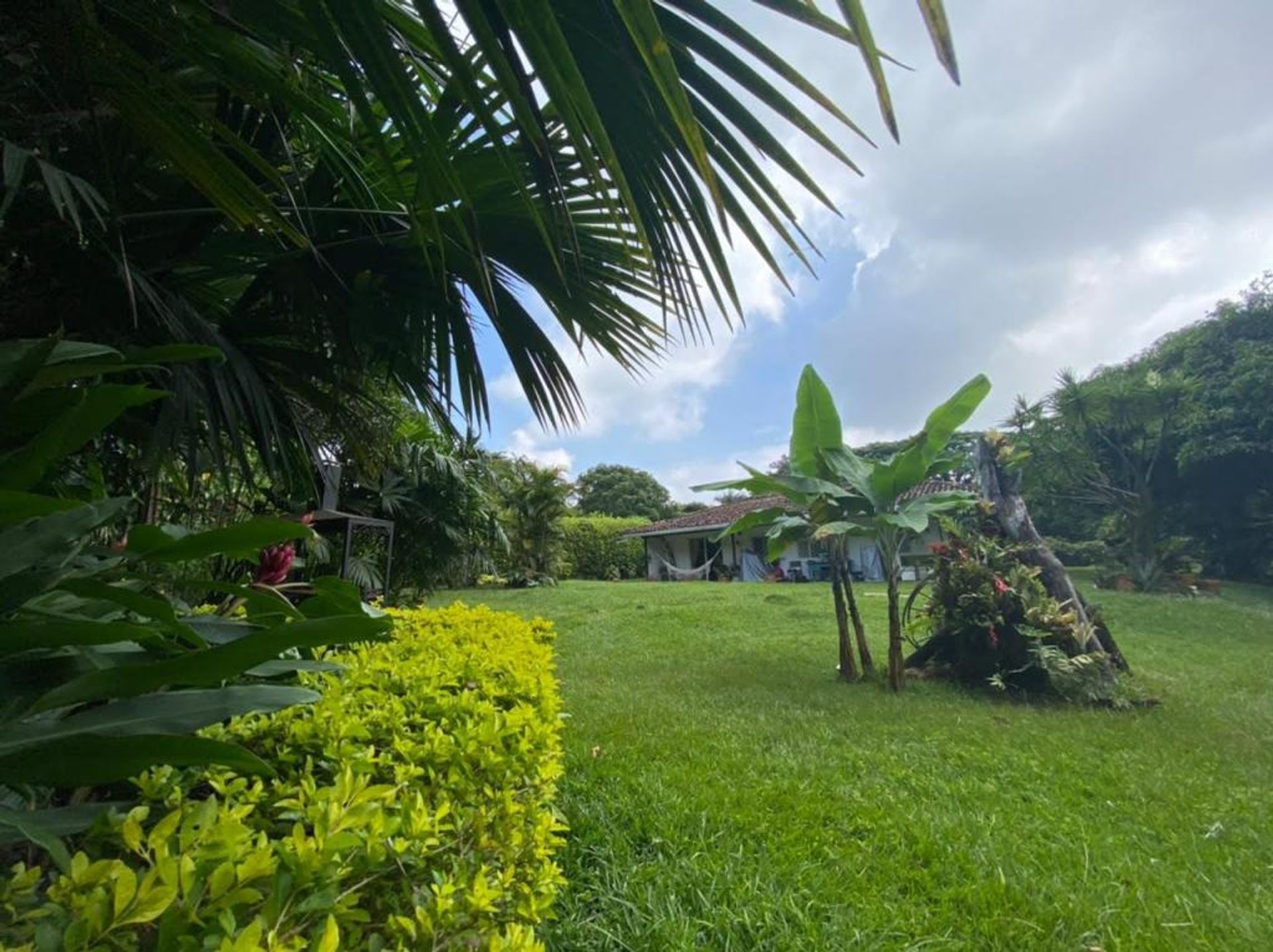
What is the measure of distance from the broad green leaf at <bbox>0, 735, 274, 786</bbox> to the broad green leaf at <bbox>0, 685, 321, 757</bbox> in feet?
0.05

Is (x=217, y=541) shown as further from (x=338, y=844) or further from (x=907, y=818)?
(x=907, y=818)

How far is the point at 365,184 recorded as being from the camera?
1.60 metres

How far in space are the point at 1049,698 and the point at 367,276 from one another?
17.0ft

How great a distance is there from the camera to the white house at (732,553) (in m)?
17.6

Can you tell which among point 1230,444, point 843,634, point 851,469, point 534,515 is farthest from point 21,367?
point 1230,444

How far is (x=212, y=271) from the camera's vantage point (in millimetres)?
1942

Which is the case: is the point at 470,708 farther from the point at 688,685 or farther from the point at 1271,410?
the point at 1271,410

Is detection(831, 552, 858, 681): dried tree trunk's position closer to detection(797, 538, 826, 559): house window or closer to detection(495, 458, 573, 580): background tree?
detection(495, 458, 573, 580): background tree

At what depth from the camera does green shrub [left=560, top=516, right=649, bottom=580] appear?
65.9 feet

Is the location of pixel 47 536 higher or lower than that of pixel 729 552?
lower

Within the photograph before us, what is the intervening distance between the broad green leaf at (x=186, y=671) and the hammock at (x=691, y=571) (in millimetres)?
18537

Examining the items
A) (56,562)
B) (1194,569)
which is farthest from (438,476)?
(1194,569)

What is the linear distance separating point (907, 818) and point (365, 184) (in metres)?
2.74

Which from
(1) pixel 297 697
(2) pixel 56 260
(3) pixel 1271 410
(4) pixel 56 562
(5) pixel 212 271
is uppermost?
(3) pixel 1271 410
